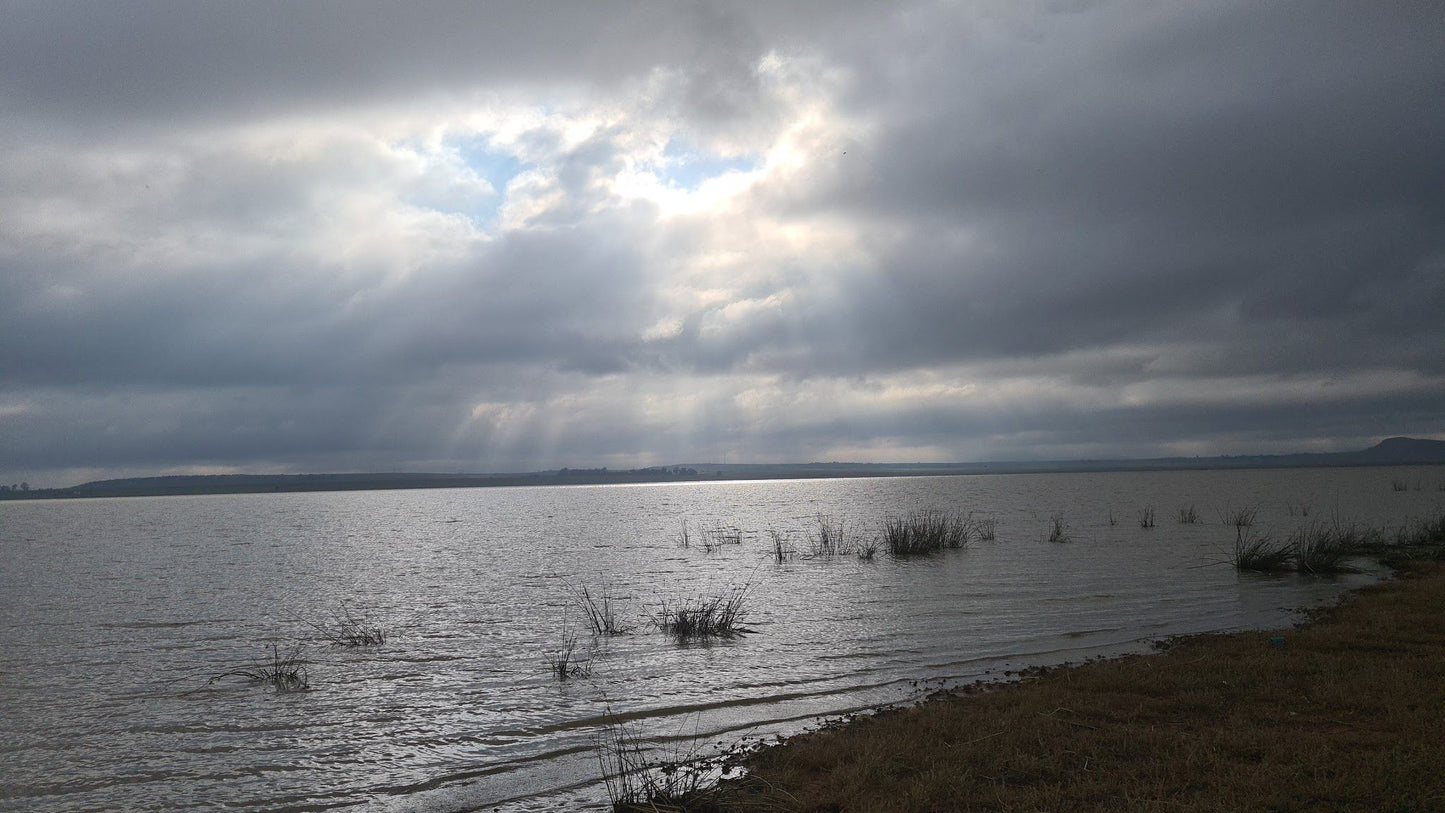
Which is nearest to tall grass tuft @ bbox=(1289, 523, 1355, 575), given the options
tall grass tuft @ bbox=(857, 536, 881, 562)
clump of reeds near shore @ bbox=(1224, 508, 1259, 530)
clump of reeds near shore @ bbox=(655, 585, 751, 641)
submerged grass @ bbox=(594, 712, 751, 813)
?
clump of reeds near shore @ bbox=(1224, 508, 1259, 530)

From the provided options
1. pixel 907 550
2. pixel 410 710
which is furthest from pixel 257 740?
pixel 907 550

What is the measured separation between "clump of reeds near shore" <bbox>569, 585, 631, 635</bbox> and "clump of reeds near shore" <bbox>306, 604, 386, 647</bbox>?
4957 mm

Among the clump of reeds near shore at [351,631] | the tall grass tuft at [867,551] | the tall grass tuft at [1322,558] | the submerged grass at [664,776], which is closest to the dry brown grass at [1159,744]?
the submerged grass at [664,776]

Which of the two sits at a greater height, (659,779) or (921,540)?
(659,779)

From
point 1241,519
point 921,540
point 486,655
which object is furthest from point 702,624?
point 1241,519

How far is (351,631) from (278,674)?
503 cm

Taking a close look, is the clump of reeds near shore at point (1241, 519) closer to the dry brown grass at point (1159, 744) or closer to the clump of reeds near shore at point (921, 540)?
the clump of reeds near shore at point (921, 540)

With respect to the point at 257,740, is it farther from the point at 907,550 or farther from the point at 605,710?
the point at 907,550

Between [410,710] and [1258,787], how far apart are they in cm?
1164

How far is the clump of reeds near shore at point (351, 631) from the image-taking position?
61.6 ft

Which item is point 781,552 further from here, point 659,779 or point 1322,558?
point 659,779

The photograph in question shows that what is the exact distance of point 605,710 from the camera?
13.0 metres

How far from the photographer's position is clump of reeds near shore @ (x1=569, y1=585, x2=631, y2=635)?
1944cm

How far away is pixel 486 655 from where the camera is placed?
17.3m
